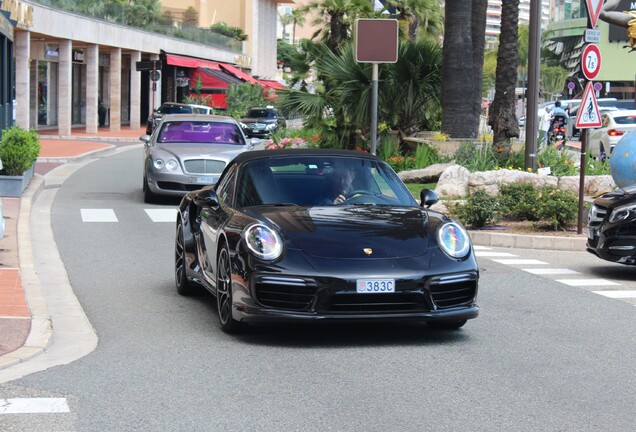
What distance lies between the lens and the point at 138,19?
6138 centimetres

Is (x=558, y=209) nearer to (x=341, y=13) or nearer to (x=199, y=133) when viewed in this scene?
(x=199, y=133)

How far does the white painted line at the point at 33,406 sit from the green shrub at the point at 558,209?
445 inches

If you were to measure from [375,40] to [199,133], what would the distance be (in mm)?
5752

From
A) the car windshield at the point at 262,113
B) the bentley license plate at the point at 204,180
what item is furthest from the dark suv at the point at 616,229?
the car windshield at the point at 262,113

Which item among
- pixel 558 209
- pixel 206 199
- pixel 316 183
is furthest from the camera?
pixel 558 209

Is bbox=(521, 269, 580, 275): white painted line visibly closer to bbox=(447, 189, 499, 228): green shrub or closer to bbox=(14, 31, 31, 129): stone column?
bbox=(447, 189, 499, 228): green shrub

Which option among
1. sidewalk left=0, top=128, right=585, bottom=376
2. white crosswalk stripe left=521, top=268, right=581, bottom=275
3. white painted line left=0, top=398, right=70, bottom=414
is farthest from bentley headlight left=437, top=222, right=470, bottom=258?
white crosswalk stripe left=521, top=268, right=581, bottom=275

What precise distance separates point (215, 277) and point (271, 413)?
3.04 meters

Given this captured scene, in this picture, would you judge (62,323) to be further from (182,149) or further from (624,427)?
(182,149)

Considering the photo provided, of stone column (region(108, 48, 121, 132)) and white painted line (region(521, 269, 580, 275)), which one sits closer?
white painted line (region(521, 269, 580, 275))

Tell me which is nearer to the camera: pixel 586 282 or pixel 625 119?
pixel 586 282

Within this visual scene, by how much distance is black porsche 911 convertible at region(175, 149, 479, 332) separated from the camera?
8242 millimetres

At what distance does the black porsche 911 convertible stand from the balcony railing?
36467 mm

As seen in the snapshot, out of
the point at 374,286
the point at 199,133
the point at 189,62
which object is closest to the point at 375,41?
the point at 199,133
